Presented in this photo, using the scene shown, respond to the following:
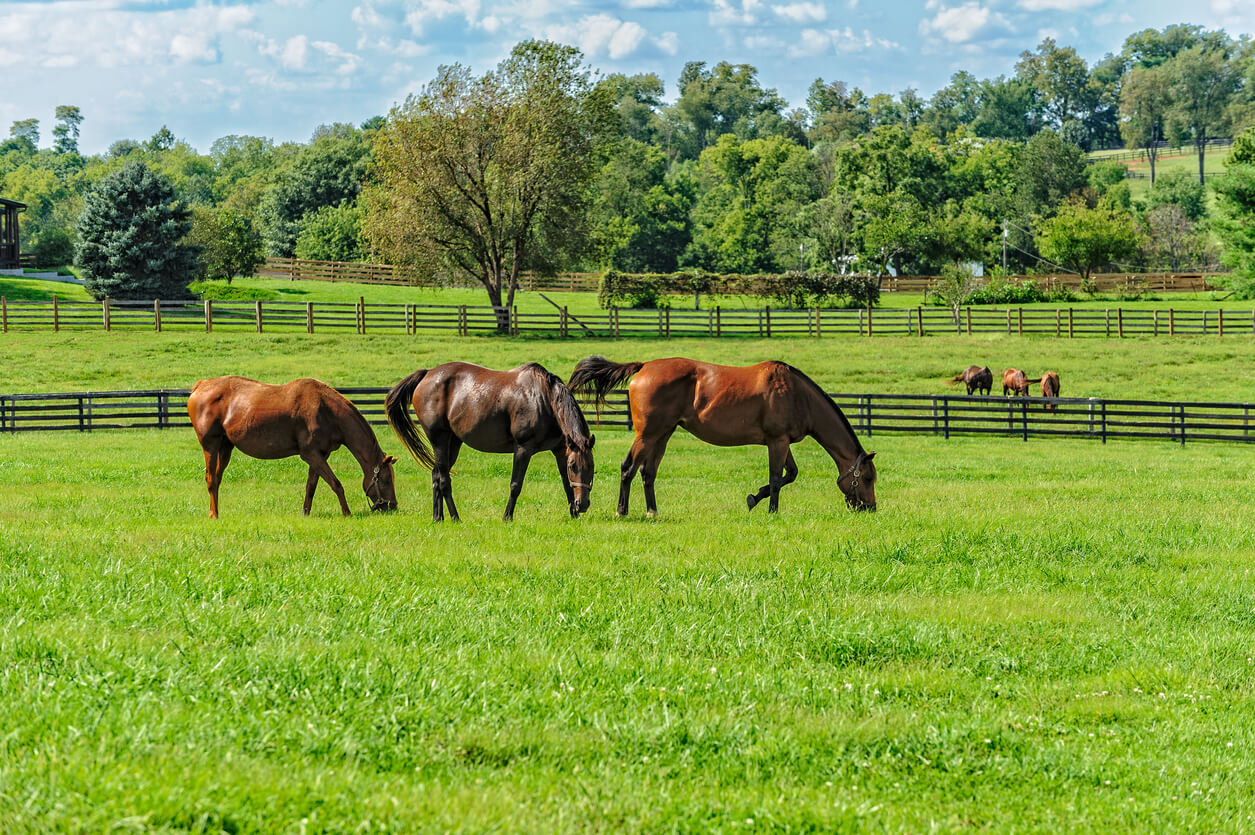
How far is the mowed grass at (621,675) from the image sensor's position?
4.30m

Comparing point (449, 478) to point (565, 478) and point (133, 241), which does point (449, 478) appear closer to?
point (565, 478)

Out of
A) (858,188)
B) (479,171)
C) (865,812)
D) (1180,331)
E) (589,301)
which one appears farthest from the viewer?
(858,188)

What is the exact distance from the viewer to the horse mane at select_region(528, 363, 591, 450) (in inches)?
457

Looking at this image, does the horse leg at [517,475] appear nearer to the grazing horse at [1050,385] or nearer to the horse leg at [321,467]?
the horse leg at [321,467]

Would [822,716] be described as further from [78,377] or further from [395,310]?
[395,310]

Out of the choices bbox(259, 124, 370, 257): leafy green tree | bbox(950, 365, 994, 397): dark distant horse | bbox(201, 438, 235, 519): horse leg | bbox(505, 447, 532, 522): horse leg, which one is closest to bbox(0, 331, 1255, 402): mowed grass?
bbox(950, 365, 994, 397): dark distant horse

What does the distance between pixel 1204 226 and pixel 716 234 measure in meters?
36.7

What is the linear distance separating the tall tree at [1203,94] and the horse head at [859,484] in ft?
490

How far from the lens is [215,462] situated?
12531mm

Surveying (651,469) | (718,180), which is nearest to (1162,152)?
(718,180)

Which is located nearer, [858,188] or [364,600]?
[364,600]

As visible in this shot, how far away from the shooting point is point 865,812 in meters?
4.41

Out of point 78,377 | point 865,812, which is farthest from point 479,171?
point 865,812

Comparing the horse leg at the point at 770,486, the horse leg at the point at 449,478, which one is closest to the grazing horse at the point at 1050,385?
the horse leg at the point at 770,486
